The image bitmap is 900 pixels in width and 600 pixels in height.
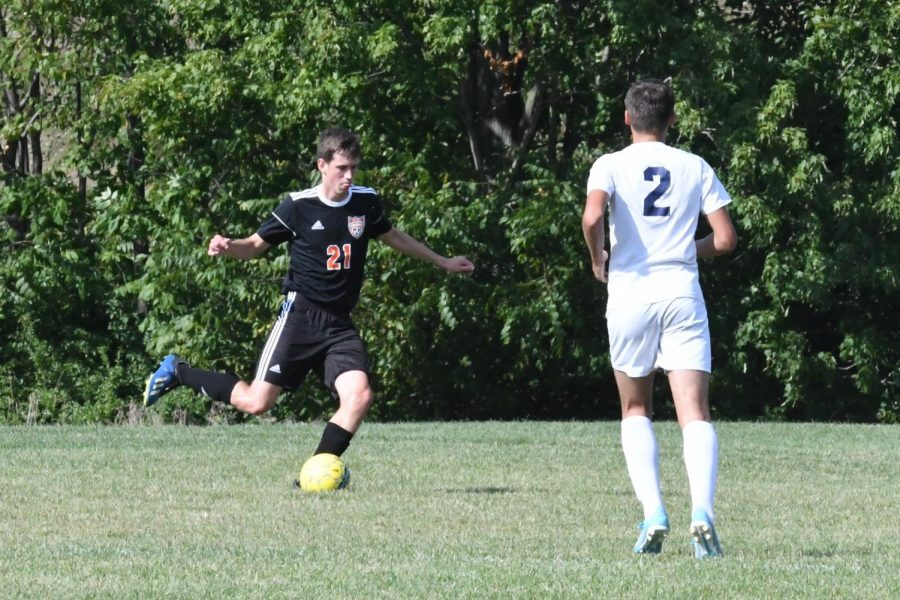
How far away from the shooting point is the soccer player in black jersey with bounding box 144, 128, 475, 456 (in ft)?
29.4

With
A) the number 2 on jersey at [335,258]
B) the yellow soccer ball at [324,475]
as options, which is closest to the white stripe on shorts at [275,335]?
the number 2 on jersey at [335,258]

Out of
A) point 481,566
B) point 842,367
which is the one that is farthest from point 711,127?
point 481,566

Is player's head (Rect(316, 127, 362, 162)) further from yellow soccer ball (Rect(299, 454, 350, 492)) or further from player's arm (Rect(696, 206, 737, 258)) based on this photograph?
player's arm (Rect(696, 206, 737, 258))

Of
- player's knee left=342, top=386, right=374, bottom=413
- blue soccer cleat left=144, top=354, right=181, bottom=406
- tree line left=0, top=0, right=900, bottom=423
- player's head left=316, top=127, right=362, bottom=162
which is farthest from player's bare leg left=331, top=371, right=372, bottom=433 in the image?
tree line left=0, top=0, right=900, bottom=423

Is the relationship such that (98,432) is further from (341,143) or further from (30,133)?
(30,133)

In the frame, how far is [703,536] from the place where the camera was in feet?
20.4

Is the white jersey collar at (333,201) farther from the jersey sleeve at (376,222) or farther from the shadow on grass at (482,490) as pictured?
the shadow on grass at (482,490)

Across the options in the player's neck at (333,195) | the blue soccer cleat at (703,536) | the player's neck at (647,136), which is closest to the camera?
the blue soccer cleat at (703,536)

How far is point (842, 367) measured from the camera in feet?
71.5

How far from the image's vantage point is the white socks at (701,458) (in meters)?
6.31

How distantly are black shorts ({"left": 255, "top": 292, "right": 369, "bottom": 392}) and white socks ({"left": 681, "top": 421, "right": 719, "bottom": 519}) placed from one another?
299 cm

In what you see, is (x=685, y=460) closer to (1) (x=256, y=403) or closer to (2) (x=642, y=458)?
(2) (x=642, y=458)

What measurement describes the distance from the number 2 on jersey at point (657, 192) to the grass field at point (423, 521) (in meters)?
1.38

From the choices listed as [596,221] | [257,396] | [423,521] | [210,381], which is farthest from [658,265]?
[210,381]
